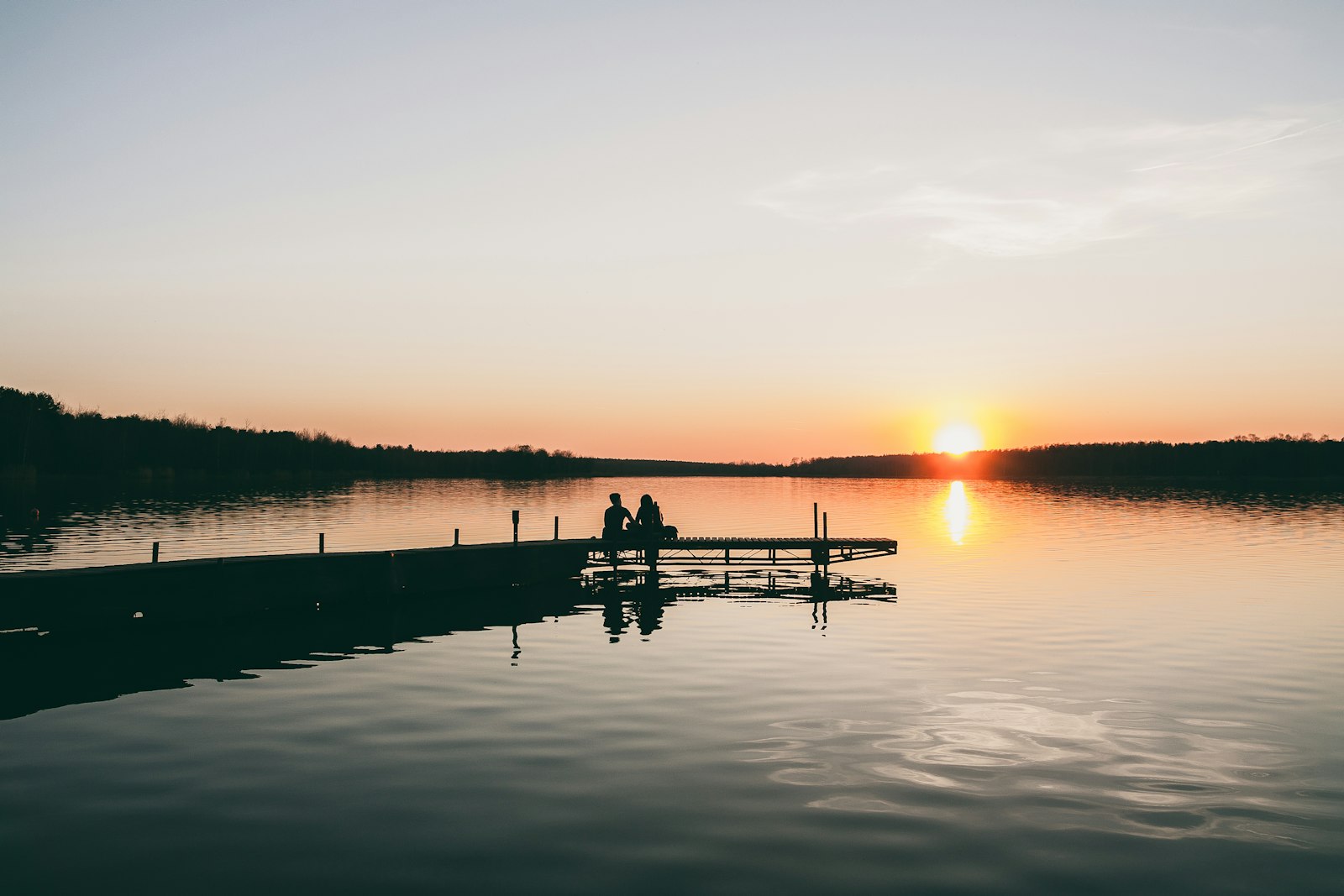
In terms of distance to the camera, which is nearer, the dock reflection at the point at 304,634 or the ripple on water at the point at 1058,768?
the ripple on water at the point at 1058,768

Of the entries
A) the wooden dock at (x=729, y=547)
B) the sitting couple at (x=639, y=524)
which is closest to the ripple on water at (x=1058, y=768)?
the wooden dock at (x=729, y=547)

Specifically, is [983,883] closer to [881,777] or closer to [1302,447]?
[881,777]

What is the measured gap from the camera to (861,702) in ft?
55.4

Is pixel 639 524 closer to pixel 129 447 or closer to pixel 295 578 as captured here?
pixel 295 578

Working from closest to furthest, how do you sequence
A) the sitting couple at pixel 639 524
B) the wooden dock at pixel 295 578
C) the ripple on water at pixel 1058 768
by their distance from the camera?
the ripple on water at pixel 1058 768 < the wooden dock at pixel 295 578 < the sitting couple at pixel 639 524

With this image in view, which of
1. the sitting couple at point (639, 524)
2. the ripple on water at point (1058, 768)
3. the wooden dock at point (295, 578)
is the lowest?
the ripple on water at point (1058, 768)

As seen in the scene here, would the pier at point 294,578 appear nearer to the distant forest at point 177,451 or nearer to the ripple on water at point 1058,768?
the ripple on water at point 1058,768

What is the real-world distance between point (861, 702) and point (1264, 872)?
8070 millimetres

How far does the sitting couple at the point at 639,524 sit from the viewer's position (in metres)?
39.0

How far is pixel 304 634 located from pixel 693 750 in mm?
15748

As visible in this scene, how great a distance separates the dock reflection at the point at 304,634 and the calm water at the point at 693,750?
0.17 metres

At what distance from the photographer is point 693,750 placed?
1354 centimetres

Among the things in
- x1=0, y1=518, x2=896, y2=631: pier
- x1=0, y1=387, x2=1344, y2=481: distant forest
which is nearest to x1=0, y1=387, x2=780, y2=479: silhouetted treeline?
x1=0, y1=387, x2=1344, y2=481: distant forest

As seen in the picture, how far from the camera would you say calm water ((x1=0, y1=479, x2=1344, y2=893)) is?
9.34 metres
